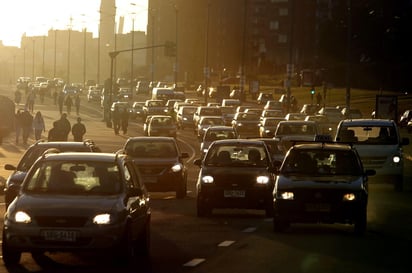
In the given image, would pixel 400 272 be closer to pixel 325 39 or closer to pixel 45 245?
pixel 45 245

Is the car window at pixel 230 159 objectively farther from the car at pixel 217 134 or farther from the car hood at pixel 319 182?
the car at pixel 217 134

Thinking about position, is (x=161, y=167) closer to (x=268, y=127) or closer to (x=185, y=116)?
(x=268, y=127)

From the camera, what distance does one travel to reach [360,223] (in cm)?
2319

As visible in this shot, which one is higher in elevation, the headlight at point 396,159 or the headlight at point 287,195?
the headlight at point 287,195

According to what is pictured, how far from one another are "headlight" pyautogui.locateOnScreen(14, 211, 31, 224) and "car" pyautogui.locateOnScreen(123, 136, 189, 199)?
52.2 ft

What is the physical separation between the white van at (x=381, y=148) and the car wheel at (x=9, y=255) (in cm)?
2162

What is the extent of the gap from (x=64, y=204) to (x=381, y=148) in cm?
2248

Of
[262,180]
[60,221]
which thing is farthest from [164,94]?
[60,221]

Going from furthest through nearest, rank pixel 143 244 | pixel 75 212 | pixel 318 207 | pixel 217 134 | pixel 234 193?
pixel 217 134 < pixel 234 193 < pixel 318 207 < pixel 143 244 < pixel 75 212

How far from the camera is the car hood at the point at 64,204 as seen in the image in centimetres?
1691

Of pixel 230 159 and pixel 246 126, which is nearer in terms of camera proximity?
pixel 230 159

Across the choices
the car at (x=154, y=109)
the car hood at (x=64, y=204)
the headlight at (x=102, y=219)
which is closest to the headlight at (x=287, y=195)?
the car hood at (x=64, y=204)

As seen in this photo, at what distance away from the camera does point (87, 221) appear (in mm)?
16844

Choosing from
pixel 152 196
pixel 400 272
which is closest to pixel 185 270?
pixel 400 272
